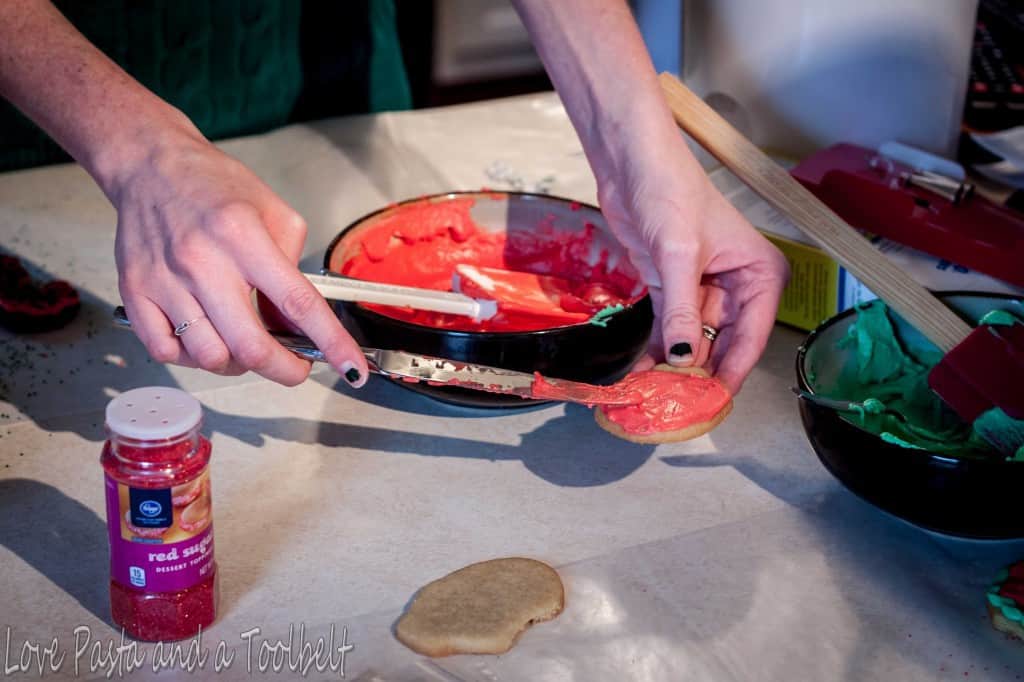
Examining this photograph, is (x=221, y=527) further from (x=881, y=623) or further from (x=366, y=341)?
(x=881, y=623)

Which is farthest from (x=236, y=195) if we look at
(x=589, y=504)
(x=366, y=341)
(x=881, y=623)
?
(x=881, y=623)

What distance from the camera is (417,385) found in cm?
114

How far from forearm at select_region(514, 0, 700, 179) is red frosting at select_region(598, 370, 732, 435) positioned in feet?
0.77

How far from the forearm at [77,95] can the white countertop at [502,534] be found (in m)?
0.30

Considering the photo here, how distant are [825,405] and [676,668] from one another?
0.27 m

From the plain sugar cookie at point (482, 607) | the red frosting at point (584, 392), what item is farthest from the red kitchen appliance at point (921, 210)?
the plain sugar cookie at point (482, 607)

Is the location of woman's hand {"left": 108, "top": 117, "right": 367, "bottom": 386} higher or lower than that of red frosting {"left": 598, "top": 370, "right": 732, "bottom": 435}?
higher

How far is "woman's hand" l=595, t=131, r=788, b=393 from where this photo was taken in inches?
43.0

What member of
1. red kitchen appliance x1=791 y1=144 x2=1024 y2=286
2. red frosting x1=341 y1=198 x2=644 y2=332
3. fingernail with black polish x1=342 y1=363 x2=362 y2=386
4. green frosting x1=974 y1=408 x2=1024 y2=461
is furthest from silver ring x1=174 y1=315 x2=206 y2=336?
red kitchen appliance x1=791 y1=144 x2=1024 y2=286

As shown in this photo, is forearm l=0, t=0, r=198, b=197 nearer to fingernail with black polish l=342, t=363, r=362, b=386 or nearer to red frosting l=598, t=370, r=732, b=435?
fingernail with black polish l=342, t=363, r=362, b=386

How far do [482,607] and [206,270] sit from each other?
14.1 inches

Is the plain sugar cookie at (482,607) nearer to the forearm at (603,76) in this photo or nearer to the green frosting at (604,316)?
the green frosting at (604,316)

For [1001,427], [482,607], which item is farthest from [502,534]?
[1001,427]

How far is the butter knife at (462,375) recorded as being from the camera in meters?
0.99
